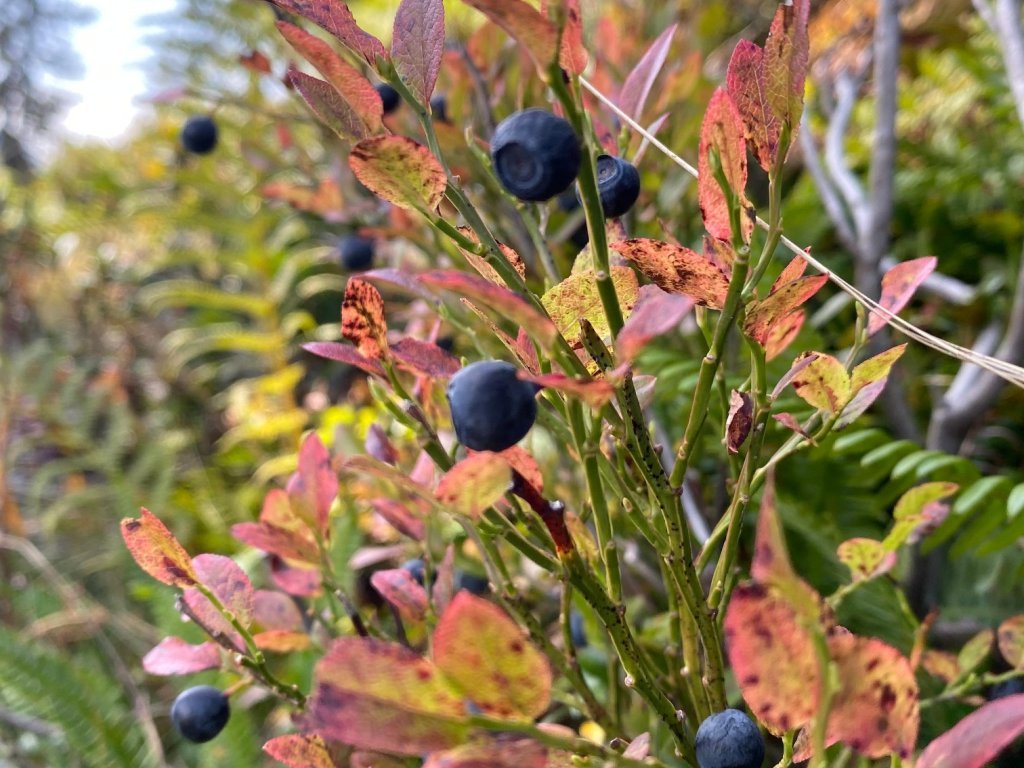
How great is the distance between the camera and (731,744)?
0.27 meters

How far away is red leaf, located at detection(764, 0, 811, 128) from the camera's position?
10.0 inches

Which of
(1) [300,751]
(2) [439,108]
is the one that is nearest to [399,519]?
(1) [300,751]

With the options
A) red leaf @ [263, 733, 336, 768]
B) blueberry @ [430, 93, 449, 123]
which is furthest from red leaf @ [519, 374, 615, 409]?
blueberry @ [430, 93, 449, 123]

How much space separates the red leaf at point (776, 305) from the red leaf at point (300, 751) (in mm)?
255

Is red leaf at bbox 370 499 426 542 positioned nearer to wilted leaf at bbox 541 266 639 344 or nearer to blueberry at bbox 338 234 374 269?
wilted leaf at bbox 541 266 639 344

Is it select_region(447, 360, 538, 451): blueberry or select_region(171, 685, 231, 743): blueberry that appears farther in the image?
select_region(171, 685, 231, 743): blueberry

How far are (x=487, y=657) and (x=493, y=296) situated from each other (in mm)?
91

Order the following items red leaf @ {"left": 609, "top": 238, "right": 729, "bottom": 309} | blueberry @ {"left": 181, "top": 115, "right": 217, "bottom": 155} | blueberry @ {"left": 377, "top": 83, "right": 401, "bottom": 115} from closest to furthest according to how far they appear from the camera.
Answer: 1. red leaf @ {"left": 609, "top": 238, "right": 729, "bottom": 309}
2. blueberry @ {"left": 377, "top": 83, "right": 401, "bottom": 115}
3. blueberry @ {"left": 181, "top": 115, "right": 217, "bottom": 155}

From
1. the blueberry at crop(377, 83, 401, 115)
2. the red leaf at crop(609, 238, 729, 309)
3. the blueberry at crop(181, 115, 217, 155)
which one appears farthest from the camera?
the blueberry at crop(181, 115, 217, 155)

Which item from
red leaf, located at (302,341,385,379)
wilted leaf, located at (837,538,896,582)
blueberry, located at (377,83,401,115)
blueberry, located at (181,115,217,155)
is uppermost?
blueberry, located at (181,115,217,155)

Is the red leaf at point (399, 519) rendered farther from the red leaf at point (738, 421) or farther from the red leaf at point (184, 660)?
the red leaf at point (738, 421)

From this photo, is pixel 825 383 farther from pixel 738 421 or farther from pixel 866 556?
pixel 866 556

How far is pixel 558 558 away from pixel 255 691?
0.78 metres

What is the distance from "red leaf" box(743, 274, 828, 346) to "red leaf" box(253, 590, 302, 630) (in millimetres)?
353
